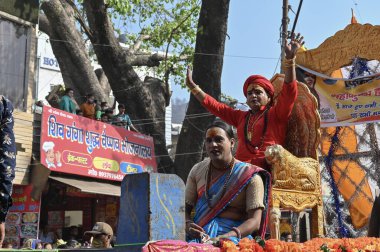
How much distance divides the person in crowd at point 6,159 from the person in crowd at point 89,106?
970 centimetres

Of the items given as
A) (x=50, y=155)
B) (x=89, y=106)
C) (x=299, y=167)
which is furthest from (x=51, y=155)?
(x=299, y=167)

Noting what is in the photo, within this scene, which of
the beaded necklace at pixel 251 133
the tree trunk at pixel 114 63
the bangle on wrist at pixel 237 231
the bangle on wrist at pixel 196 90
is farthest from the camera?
the tree trunk at pixel 114 63

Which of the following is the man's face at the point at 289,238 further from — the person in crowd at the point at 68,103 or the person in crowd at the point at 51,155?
the person in crowd at the point at 68,103

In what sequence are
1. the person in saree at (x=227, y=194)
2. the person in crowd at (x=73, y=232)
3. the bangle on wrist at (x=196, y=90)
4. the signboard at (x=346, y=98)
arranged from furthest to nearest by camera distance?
the person in crowd at (x=73, y=232) → the signboard at (x=346, y=98) → the bangle on wrist at (x=196, y=90) → the person in saree at (x=227, y=194)

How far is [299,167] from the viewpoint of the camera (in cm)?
579

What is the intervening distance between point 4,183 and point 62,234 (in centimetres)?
1097

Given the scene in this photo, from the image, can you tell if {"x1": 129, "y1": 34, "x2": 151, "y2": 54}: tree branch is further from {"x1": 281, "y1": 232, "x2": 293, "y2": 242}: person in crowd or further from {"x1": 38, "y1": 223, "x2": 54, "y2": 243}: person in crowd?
{"x1": 281, "y1": 232, "x2": 293, "y2": 242}: person in crowd

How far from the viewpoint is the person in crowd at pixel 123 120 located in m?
14.4

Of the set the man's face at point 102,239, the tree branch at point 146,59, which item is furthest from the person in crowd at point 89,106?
the man's face at point 102,239

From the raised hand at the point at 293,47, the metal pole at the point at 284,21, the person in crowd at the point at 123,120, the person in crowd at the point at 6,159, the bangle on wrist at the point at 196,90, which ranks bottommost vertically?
the person in crowd at the point at 6,159

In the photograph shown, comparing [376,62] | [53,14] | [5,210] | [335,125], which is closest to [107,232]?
[5,210]

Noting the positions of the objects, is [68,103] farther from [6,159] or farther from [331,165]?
[6,159]

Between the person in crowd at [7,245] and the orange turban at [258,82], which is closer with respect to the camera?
the orange turban at [258,82]

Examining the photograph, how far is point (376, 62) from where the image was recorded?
8906 millimetres
